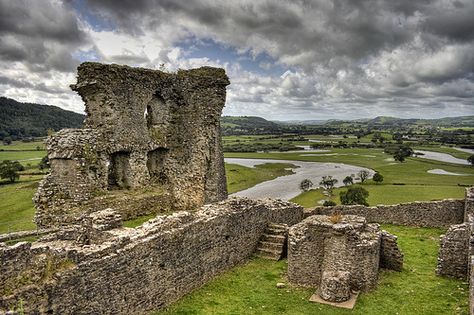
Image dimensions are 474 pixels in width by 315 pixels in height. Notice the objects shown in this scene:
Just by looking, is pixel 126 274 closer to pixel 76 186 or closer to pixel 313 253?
pixel 313 253

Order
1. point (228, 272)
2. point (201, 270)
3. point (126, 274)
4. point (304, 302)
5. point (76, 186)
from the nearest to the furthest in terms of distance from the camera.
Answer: point (126, 274), point (304, 302), point (201, 270), point (228, 272), point (76, 186)

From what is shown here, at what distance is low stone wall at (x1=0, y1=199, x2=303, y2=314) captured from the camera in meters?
9.45

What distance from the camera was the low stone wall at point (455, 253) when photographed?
15.0m

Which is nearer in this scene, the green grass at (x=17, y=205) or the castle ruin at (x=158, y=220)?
the castle ruin at (x=158, y=220)

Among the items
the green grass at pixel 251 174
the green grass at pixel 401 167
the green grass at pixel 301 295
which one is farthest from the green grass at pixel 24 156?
the green grass at pixel 301 295

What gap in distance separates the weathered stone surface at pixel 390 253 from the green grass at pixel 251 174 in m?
59.5

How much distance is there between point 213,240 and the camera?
15.4 m

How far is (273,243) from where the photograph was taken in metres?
18.3

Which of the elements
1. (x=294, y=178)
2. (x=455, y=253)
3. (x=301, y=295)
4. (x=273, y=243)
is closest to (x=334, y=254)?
(x=301, y=295)

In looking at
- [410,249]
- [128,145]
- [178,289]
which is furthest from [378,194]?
[178,289]

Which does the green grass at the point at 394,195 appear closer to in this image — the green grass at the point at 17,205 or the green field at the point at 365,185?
the green field at the point at 365,185

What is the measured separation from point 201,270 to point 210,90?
12572mm

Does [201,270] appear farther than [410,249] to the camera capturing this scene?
No

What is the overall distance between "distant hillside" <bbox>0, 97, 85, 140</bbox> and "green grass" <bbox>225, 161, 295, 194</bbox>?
101 meters
